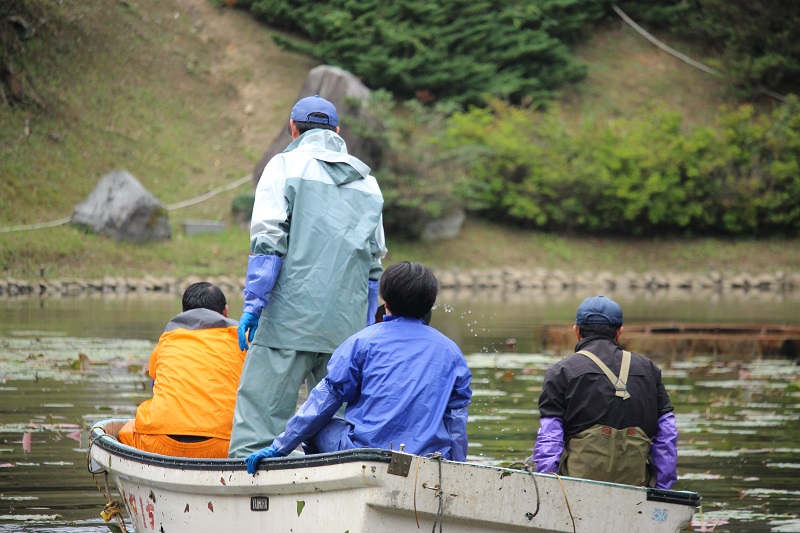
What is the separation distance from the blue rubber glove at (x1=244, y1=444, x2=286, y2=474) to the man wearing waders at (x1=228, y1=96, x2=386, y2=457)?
1.95ft

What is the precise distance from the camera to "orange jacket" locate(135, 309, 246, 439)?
5.81 metres

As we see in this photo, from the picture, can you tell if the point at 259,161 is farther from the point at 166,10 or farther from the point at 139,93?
the point at 166,10

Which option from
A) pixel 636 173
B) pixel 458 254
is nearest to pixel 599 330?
pixel 458 254

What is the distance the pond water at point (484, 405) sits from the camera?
6.75 metres

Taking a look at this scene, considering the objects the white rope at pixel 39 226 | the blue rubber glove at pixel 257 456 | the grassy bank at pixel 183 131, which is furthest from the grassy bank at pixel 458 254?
the blue rubber glove at pixel 257 456

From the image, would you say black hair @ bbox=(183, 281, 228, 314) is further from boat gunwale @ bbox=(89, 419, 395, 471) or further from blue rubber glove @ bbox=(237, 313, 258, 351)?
boat gunwale @ bbox=(89, 419, 395, 471)

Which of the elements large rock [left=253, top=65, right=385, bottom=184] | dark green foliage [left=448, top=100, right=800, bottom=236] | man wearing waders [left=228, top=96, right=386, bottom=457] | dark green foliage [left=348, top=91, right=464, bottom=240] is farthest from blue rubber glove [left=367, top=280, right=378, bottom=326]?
dark green foliage [left=448, top=100, right=800, bottom=236]

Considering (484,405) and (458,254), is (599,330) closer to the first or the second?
(484,405)

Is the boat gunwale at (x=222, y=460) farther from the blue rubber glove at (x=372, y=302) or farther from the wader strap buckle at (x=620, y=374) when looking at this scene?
the blue rubber glove at (x=372, y=302)

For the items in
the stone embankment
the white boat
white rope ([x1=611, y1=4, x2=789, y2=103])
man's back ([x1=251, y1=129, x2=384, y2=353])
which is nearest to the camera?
the white boat

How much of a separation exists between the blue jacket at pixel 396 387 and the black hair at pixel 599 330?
1.89 feet

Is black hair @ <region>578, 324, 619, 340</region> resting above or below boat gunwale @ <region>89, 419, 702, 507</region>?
above

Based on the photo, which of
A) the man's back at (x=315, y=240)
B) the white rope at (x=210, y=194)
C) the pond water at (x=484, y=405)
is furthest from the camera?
the white rope at (x=210, y=194)

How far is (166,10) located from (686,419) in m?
32.0
